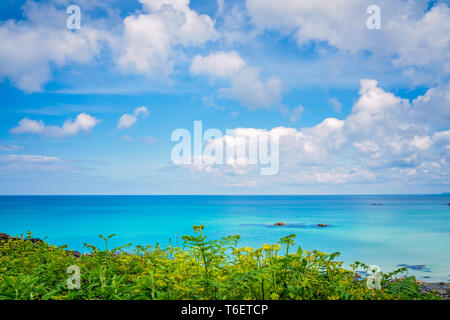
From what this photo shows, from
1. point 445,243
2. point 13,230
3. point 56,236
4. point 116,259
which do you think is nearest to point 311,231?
point 445,243

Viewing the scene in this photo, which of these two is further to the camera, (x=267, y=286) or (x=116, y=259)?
(x=116, y=259)

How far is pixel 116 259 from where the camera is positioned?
4.21 metres

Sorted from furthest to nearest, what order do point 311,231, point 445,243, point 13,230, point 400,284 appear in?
point 13,230
point 311,231
point 445,243
point 400,284
